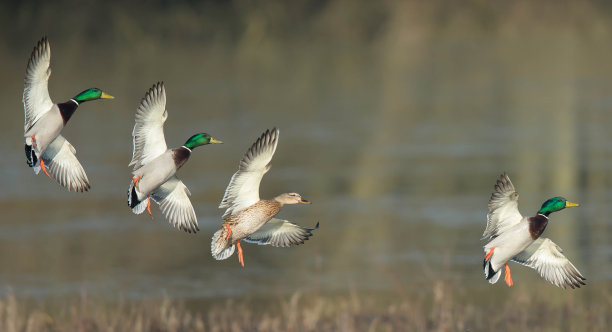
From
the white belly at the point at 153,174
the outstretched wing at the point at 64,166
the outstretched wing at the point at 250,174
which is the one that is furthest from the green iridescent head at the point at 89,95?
the outstretched wing at the point at 250,174

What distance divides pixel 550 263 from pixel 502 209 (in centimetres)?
39

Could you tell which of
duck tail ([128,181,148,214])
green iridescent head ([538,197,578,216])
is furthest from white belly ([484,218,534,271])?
duck tail ([128,181,148,214])

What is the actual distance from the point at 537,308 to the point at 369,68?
91329 millimetres

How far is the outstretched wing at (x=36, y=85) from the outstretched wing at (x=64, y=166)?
11 cm

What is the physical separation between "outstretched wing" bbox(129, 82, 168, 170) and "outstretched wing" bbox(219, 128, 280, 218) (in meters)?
0.22

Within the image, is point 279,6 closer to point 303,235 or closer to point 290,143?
point 290,143

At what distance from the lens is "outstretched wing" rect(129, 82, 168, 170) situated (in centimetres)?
285

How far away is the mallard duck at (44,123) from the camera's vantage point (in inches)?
111

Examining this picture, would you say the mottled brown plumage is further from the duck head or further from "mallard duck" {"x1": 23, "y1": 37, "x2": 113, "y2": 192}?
"mallard duck" {"x1": 23, "y1": 37, "x2": 113, "y2": 192}

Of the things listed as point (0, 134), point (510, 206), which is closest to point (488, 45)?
point (0, 134)

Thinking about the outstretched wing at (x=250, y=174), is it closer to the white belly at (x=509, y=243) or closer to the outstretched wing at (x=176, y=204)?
the outstretched wing at (x=176, y=204)

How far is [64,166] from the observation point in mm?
2971

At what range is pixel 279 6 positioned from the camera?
77.7m

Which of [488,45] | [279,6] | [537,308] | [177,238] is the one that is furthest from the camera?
[488,45]
